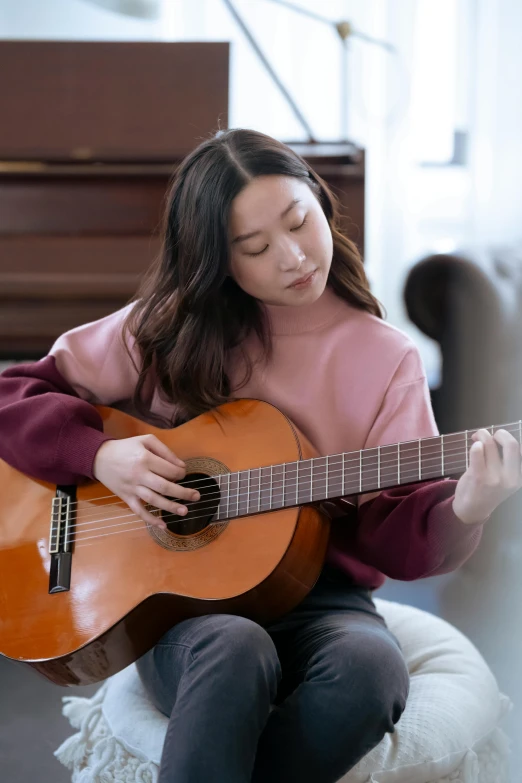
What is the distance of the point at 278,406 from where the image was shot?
46.6 inches

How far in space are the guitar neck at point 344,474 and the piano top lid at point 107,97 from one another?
1084 mm

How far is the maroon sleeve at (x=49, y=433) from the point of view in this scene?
1160mm

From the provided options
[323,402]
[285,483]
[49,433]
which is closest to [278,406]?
[323,402]

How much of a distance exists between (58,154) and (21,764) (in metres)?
1.24

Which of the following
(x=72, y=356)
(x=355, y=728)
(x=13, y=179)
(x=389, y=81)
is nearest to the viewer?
(x=355, y=728)

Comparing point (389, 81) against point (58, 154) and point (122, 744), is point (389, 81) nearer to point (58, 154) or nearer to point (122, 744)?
point (58, 154)

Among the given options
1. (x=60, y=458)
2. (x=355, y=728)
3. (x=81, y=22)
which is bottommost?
(x=355, y=728)

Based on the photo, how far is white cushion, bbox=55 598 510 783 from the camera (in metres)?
1.09

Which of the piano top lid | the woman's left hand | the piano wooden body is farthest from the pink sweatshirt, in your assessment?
the piano top lid

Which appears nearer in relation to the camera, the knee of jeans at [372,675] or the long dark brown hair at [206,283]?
the knee of jeans at [372,675]

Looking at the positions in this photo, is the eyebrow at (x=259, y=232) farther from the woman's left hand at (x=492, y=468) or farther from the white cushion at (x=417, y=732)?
the white cushion at (x=417, y=732)

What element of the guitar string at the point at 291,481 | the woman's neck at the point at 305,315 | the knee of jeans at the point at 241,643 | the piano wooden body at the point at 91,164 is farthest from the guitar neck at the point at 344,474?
the piano wooden body at the point at 91,164

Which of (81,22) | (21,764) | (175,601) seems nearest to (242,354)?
(175,601)

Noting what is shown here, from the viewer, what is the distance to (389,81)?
2.72 metres
